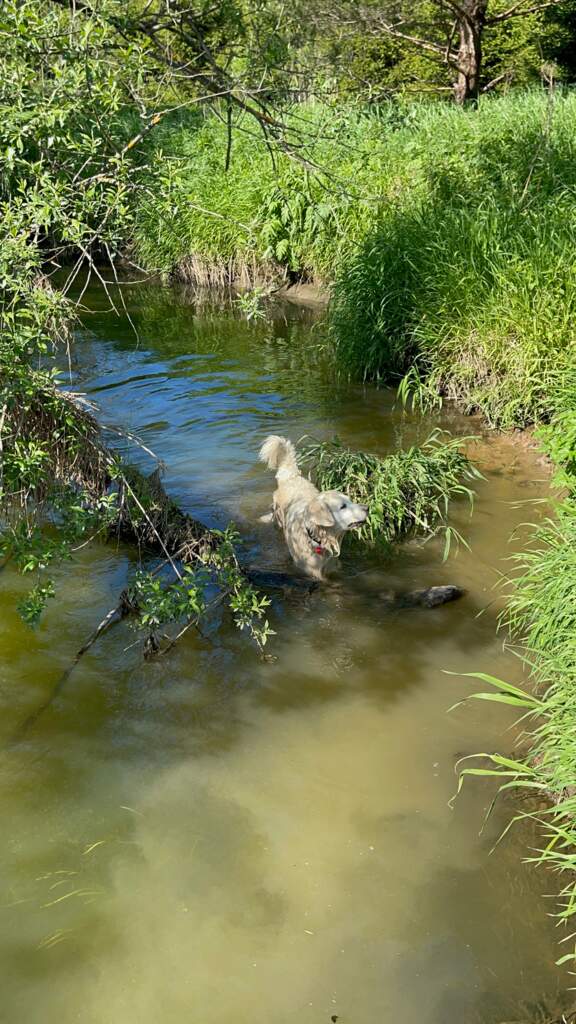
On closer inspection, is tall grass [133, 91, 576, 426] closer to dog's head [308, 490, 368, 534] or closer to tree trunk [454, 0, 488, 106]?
dog's head [308, 490, 368, 534]

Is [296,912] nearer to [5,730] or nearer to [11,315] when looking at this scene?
[5,730]

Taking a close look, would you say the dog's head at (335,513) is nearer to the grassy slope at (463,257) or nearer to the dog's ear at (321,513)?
the dog's ear at (321,513)

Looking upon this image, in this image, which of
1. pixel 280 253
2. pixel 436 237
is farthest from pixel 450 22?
pixel 436 237

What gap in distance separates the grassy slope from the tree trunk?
13.7ft

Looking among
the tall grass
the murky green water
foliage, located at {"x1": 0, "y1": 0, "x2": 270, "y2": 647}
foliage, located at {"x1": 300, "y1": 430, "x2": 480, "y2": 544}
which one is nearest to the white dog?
the murky green water

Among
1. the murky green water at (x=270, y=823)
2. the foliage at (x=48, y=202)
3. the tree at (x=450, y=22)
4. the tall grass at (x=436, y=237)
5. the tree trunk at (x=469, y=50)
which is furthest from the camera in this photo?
the tree at (x=450, y=22)

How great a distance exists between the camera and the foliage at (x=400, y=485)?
20.6 feet

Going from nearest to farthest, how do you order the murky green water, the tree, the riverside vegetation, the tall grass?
the murky green water, the riverside vegetation, the tall grass, the tree

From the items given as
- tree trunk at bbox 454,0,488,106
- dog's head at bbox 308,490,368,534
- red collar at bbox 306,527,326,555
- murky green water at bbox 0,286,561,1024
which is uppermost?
tree trunk at bbox 454,0,488,106

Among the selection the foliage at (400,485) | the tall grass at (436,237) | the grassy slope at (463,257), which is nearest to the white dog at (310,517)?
the foliage at (400,485)

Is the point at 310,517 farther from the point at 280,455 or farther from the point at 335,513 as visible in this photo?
the point at 280,455

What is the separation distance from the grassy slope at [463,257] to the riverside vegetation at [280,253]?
0.09ft

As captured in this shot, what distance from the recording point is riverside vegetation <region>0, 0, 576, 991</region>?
363 centimetres

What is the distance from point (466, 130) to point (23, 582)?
8.81 meters
